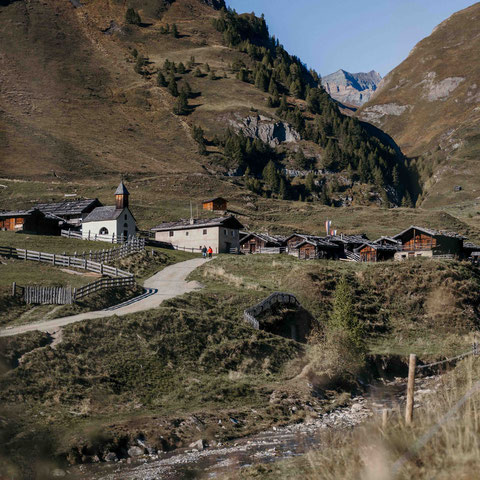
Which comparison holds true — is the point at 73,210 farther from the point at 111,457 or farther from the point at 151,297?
the point at 111,457

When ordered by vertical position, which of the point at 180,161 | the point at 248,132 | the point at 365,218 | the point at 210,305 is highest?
the point at 248,132

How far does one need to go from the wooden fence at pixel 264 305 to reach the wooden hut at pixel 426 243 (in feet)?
128

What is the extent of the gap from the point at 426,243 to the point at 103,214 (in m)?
45.0

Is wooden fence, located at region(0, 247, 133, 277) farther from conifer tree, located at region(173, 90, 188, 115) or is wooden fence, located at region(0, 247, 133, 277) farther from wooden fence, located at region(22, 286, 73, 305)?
conifer tree, located at region(173, 90, 188, 115)

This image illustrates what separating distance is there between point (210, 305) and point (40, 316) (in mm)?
12439

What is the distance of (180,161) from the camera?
161 metres

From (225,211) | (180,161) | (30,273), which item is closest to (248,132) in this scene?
(180,161)

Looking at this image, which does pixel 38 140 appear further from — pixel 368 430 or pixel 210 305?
pixel 368 430

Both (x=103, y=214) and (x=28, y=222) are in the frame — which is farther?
(x=103, y=214)

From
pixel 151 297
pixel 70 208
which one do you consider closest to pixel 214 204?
pixel 70 208

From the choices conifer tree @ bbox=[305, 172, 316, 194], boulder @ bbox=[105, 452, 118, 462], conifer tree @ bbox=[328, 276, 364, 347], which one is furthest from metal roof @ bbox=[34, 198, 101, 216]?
conifer tree @ bbox=[305, 172, 316, 194]

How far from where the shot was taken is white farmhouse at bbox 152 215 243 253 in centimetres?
7819

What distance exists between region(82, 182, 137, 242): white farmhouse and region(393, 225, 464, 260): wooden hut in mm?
38230

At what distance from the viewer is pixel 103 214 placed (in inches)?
3027
